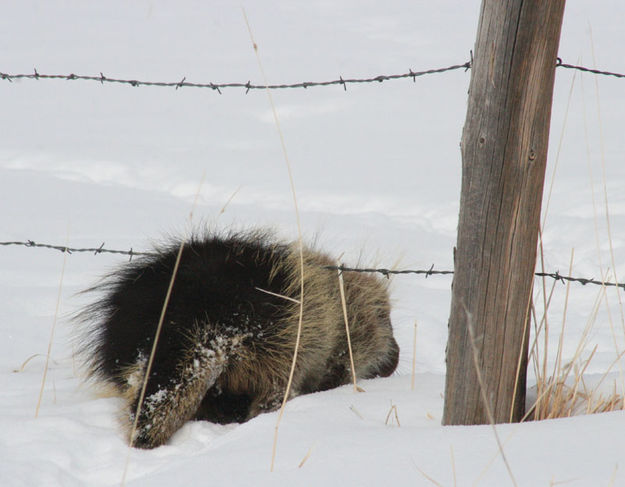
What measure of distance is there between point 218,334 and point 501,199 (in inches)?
53.2

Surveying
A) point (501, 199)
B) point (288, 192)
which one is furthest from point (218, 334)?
point (288, 192)

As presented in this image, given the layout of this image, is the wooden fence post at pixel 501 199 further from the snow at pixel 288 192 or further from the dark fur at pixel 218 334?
the dark fur at pixel 218 334

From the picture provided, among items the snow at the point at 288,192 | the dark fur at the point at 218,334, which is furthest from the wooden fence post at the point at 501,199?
the dark fur at the point at 218,334

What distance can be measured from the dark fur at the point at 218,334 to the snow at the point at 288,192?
0.54 feet

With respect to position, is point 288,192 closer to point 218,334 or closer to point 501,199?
point 218,334

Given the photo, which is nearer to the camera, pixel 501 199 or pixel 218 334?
pixel 501 199

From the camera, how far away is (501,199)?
7.76 ft

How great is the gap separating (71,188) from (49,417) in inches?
175

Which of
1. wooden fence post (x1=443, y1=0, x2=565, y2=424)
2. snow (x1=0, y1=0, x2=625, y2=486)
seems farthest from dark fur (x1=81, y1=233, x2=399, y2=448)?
wooden fence post (x1=443, y1=0, x2=565, y2=424)

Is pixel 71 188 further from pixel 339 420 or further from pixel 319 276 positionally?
pixel 339 420

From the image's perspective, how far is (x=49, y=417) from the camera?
2.89m

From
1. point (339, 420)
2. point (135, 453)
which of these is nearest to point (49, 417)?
point (135, 453)

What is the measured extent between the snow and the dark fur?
16 centimetres

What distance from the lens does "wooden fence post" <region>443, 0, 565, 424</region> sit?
227 cm
